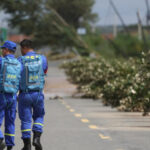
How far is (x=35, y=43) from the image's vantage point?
295 ft

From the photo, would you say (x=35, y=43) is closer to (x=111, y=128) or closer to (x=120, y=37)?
(x=120, y=37)

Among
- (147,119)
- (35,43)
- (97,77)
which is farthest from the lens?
(35,43)

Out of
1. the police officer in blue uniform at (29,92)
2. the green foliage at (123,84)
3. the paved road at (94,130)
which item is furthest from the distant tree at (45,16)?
the police officer in blue uniform at (29,92)

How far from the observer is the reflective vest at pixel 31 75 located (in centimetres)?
1019

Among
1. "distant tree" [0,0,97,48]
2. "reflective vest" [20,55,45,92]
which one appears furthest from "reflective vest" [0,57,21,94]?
"distant tree" [0,0,97,48]

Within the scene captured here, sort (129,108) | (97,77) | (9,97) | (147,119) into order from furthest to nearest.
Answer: (97,77)
(129,108)
(147,119)
(9,97)

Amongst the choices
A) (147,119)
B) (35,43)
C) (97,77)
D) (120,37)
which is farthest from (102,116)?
(35,43)

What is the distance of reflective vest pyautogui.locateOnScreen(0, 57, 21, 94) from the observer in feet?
32.2

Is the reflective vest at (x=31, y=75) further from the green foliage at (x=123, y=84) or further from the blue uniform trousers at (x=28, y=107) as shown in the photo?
the green foliage at (x=123, y=84)

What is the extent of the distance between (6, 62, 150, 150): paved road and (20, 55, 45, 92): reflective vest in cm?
126

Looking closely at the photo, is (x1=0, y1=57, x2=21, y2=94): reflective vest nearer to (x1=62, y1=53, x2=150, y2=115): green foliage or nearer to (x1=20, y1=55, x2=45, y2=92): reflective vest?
(x1=20, y1=55, x2=45, y2=92): reflective vest

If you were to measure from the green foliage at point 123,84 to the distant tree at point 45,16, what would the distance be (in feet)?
101

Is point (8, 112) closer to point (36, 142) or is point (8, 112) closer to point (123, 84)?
point (36, 142)

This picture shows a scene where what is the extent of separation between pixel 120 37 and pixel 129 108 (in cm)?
1925
